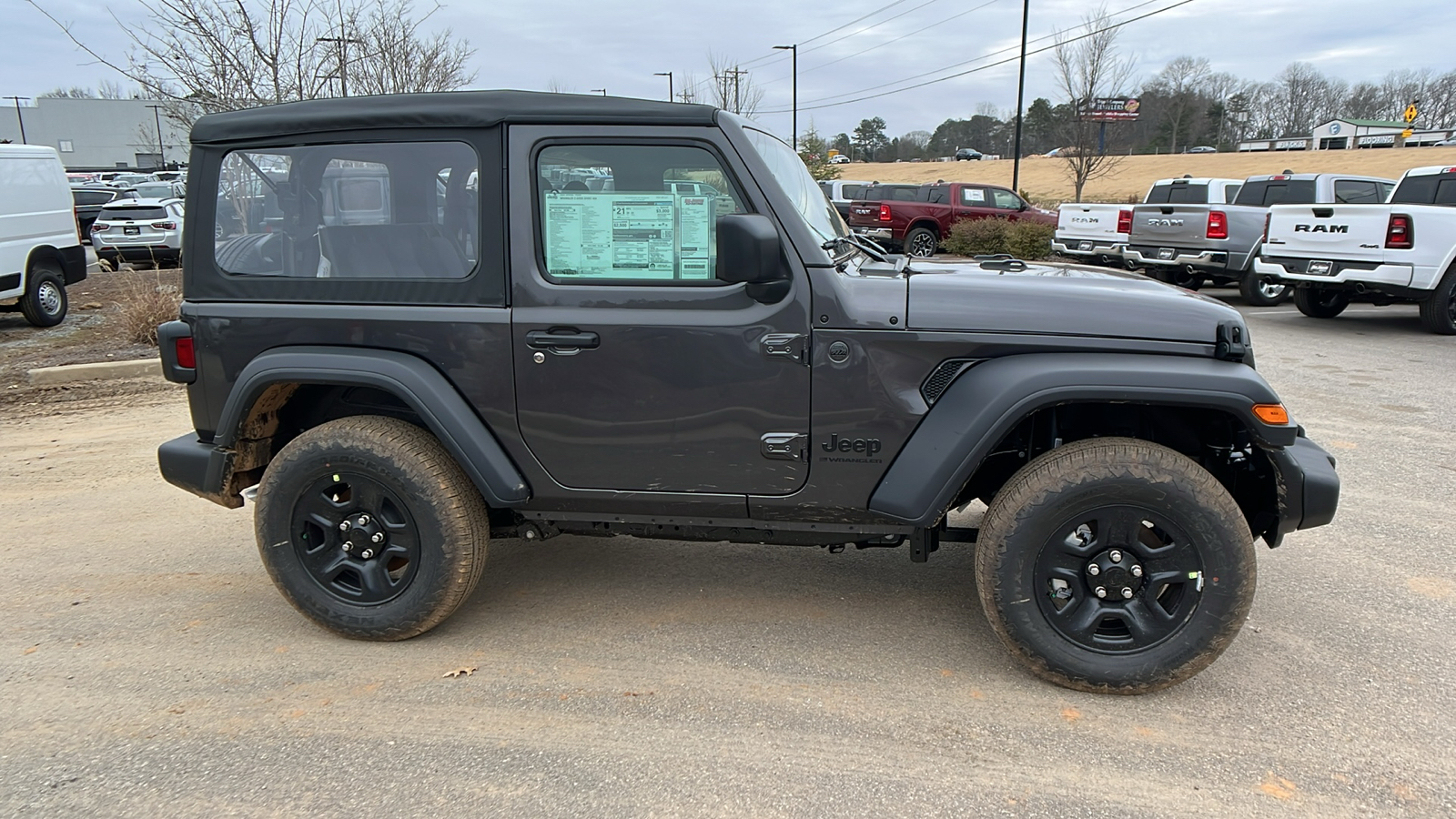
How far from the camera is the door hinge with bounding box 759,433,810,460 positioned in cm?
302

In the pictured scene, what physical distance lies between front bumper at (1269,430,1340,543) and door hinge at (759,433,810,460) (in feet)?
4.98

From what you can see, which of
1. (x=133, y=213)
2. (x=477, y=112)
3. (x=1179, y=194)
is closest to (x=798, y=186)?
(x=477, y=112)

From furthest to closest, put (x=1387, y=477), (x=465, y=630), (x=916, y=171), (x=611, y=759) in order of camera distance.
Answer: (x=916, y=171) → (x=1387, y=477) → (x=465, y=630) → (x=611, y=759)

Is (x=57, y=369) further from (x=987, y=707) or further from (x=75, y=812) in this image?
(x=987, y=707)

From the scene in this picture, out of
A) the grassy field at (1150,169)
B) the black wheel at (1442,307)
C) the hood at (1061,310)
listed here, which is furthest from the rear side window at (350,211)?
the grassy field at (1150,169)

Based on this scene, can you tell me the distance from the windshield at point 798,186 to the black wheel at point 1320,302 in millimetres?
10074

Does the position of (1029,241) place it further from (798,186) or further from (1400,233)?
(798,186)

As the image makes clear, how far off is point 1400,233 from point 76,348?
45.8ft

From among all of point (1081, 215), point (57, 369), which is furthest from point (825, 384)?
point (1081, 215)

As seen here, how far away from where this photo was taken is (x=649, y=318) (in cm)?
300

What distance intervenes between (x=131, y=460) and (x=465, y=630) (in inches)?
140

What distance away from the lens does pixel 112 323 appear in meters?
10.7

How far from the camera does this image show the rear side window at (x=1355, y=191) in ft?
40.8

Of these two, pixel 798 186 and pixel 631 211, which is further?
pixel 798 186
